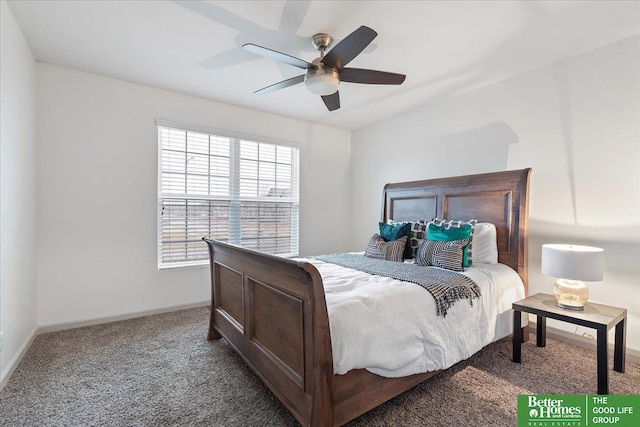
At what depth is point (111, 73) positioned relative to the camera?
10.1 ft

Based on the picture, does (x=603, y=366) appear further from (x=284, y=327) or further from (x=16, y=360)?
(x=16, y=360)

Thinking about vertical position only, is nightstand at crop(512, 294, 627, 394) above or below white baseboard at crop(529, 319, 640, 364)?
above

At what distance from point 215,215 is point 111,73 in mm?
1848

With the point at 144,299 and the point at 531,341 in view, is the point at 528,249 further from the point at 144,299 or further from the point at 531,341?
the point at 144,299

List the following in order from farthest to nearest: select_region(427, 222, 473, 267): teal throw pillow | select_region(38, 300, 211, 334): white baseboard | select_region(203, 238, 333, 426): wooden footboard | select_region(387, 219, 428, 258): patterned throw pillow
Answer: select_region(387, 219, 428, 258): patterned throw pillow
select_region(38, 300, 211, 334): white baseboard
select_region(427, 222, 473, 267): teal throw pillow
select_region(203, 238, 333, 426): wooden footboard

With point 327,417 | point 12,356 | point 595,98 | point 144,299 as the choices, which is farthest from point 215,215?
point 595,98

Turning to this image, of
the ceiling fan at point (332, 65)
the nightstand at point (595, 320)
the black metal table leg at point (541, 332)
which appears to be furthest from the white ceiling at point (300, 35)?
the black metal table leg at point (541, 332)

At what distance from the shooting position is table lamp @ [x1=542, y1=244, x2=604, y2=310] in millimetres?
2074

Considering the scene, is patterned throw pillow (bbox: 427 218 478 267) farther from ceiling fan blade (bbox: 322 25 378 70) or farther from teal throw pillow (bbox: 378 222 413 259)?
ceiling fan blade (bbox: 322 25 378 70)

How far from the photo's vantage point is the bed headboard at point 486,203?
280cm

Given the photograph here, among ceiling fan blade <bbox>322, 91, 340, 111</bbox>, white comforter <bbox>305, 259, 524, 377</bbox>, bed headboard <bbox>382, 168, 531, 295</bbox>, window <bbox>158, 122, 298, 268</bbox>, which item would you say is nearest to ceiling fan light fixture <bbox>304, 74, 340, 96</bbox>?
ceiling fan blade <bbox>322, 91, 340, 111</bbox>

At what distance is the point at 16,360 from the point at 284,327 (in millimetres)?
2241

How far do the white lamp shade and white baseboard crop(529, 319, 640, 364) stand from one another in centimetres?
94

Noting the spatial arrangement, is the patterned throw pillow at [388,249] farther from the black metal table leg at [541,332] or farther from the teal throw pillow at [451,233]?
the black metal table leg at [541,332]
